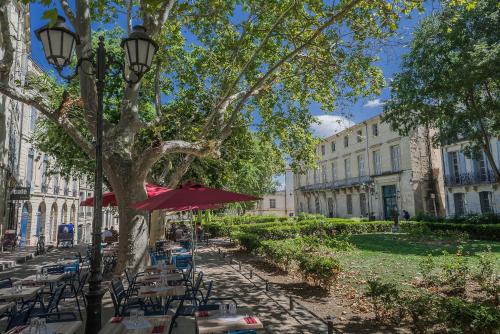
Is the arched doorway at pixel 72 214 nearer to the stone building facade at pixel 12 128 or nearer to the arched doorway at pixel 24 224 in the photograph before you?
the arched doorway at pixel 24 224

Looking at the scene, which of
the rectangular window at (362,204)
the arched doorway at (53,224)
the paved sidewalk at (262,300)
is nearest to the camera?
the paved sidewalk at (262,300)

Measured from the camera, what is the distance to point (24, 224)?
25.0m

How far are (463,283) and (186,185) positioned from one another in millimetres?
6076

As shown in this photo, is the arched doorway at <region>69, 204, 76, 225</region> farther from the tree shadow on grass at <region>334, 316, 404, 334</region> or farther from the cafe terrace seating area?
the tree shadow on grass at <region>334, 316, 404, 334</region>

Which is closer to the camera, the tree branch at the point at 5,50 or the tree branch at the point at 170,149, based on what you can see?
the tree branch at the point at 5,50

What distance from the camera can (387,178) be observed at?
37219 millimetres

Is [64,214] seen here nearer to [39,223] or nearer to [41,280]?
[39,223]

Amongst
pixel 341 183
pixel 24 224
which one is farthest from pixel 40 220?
pixel 341 183

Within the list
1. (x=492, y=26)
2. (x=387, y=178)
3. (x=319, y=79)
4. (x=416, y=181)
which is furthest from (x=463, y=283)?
(x=387, y=178)

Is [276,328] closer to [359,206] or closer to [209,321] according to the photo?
[209,321]

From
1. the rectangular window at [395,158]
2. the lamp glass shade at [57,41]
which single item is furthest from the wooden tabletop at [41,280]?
the rectangular window at [395,158]

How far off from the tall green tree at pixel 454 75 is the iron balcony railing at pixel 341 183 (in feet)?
68.4

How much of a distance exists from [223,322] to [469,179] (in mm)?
30322

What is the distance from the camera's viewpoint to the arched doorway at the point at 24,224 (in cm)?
2449
